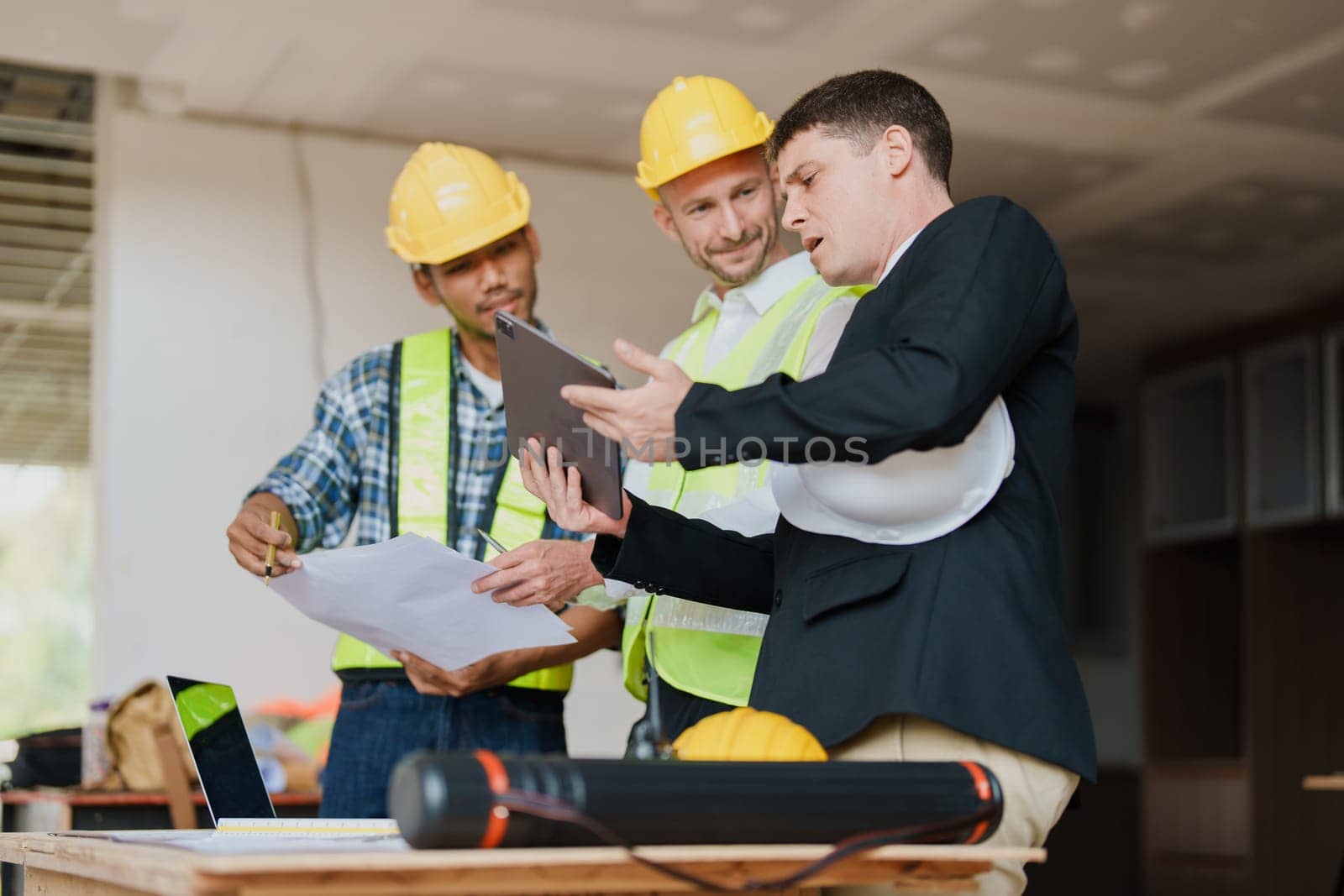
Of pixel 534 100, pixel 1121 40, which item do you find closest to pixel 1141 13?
pixel 1121 40

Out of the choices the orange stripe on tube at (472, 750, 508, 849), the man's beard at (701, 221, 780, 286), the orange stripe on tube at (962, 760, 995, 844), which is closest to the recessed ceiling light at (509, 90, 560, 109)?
the man's beard at (701, 221, 780, 286)

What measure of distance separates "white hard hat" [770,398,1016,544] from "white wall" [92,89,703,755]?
157 inches

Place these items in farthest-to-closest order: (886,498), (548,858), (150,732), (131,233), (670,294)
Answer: (670,294)
(131,233)
(150,732)
(886,498)
(548,858)

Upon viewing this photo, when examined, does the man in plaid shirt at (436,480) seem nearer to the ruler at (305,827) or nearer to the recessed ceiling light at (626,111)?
the ruler at (305,827)

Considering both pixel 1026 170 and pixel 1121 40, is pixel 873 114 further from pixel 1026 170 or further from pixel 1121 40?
pixel 1026 170

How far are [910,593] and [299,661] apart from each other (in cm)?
406

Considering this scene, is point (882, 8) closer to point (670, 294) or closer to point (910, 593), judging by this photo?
point (670, 294)

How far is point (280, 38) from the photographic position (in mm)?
4746

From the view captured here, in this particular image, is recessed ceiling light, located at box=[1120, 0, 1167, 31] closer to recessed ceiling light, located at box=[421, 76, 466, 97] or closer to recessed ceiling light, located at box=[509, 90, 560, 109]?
recessed ceiling light, located at box=[509, 90, 560, 109]

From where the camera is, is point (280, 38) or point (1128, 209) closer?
point (280, 38)

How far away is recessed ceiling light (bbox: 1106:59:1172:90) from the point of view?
195 inches

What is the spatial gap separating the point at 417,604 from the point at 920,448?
3.12ft

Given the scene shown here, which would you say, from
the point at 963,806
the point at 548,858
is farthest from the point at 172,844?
the point at 963,806

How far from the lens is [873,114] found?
1.61m
